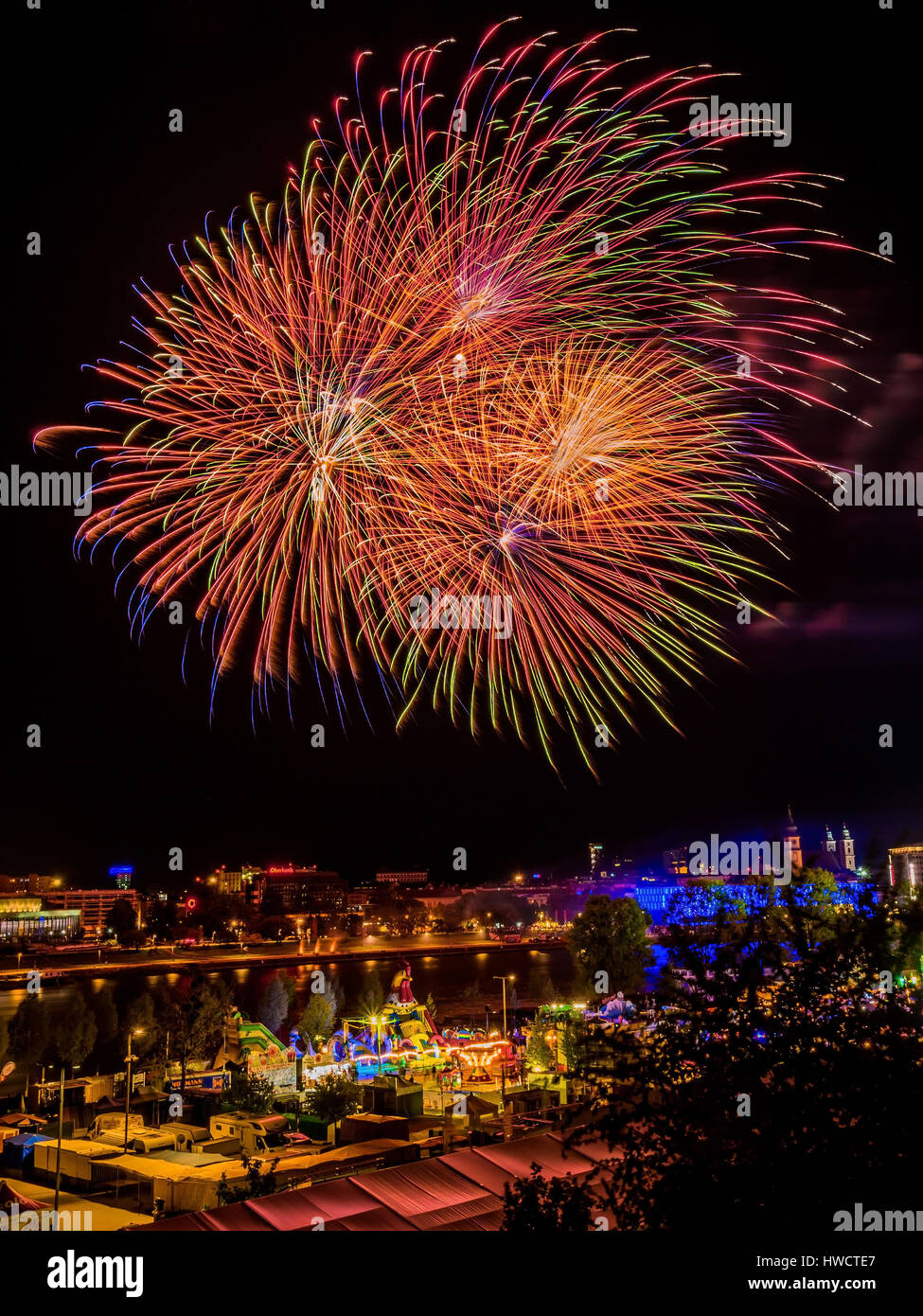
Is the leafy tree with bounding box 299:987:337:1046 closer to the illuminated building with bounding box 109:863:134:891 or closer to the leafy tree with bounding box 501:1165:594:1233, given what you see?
the leafy tree with bounding box 501:1165:594:1233

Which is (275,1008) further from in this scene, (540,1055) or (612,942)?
(540,1055)

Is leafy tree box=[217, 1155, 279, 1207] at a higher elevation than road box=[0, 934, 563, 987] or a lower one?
higher

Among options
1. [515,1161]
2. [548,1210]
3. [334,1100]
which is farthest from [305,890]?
[548,1210]

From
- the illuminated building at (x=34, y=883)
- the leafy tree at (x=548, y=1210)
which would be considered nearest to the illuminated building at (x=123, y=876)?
the illuminated building at (x=34, y=883)

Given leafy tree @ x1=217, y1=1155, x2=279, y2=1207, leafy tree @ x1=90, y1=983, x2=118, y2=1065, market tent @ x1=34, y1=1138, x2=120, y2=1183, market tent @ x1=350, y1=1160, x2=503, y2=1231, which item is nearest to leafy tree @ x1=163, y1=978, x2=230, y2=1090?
leafy tree @ x1=90, y1=983, x2=118, y2=1065

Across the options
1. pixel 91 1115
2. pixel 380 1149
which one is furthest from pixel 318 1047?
pixel 380 1149

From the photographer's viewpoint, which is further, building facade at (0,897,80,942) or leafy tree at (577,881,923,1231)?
building facade at (0,897,80,942)
